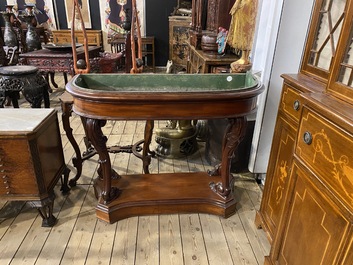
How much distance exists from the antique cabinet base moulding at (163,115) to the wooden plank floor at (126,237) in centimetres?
8

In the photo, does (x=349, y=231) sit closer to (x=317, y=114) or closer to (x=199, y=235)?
(x=317, y=114)

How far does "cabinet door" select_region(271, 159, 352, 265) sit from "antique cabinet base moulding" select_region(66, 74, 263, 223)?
21.0 inches

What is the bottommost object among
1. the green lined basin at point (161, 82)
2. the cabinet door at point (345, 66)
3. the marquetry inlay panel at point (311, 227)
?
the marquetry inlay panel at point (311, 227)

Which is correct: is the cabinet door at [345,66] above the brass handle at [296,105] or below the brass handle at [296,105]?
above

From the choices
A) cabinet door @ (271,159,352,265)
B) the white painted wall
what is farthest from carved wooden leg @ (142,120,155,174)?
cabinet door @ (271,159,352,265)

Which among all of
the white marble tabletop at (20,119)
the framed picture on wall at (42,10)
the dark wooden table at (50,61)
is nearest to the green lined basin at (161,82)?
the white marble tabletop at (20,119)

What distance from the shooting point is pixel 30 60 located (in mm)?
3420

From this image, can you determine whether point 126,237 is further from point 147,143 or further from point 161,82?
point 161,82

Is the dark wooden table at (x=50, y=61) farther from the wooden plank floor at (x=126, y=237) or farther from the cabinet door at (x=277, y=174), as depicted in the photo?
the cabinet door at (x=277, y=174)

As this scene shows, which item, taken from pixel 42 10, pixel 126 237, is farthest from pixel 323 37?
pixel 42 10

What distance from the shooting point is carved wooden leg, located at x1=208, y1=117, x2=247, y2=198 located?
159cm

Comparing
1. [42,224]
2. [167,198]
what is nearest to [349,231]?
[167,198]

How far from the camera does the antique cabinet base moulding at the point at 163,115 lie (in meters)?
1.42

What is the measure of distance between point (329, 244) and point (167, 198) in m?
1.12
